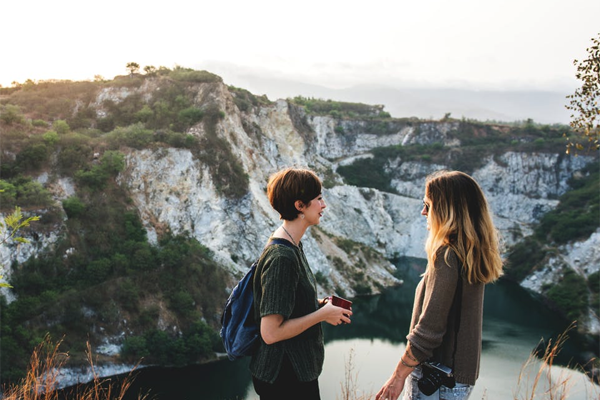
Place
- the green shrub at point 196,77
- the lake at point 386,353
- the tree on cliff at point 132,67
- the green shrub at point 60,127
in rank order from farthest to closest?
the tree on cliff at point 132,67
the green shrub at point 196,77
the green shrub at point 60,127
the lake at point 386,353

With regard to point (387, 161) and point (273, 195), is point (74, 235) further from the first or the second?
point (387, 161)

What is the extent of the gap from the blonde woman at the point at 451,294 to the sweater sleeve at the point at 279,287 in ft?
2.38

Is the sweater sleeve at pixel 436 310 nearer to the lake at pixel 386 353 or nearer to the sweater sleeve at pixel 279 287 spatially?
Answer: the sweater sleeve at pixel 279 287

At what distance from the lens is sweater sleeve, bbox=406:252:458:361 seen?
2600mm

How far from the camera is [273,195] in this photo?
2.79 m

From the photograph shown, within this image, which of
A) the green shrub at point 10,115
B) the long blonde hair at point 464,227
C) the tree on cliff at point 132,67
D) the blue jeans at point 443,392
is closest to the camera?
the long blonde hair at point 464,227

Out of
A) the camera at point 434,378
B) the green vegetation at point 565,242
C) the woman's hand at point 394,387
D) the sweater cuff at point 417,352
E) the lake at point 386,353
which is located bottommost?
the lake at point 386,353

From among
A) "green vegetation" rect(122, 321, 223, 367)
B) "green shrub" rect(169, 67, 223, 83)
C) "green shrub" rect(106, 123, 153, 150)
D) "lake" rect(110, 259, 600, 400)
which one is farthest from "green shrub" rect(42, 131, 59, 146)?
"lake" rect(110, 259, 600, 400)

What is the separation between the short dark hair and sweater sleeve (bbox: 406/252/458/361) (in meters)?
0.81

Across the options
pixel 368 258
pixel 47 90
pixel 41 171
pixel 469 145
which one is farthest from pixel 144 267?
pixel 469 145

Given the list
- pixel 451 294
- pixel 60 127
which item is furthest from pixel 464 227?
pixel 60 127

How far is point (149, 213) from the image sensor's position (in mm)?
29859

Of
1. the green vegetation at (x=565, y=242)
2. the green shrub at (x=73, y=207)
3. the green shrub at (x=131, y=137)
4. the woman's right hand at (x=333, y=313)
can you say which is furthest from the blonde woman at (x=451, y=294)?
the green vegetation at (x=565, y=242)

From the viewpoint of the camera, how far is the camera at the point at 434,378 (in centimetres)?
268
